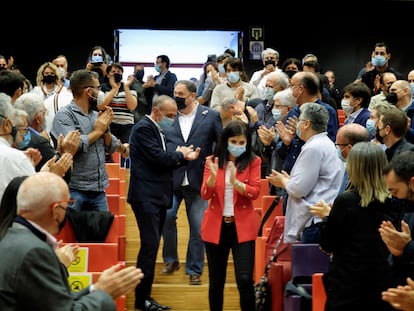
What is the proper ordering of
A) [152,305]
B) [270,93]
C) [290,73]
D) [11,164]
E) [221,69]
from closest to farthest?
[11,164] → [152,305] → [270,93] → [290,73] → [221,69]

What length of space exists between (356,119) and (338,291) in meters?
3.09

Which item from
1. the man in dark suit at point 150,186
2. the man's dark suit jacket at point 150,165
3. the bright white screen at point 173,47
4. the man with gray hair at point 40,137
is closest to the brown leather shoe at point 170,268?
the man in dark suit at point 150,186

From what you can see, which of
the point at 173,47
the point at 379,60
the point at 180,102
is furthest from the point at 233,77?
the point at 173,47

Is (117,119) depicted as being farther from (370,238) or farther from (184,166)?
(370,238)

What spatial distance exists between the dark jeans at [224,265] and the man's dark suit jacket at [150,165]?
2.48 feet

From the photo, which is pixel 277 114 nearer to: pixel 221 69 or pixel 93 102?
pixel 93 102

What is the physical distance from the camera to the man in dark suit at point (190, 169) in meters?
6.25

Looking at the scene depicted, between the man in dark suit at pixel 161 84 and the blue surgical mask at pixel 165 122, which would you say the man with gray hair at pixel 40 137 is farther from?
the man in dark suit at pixel 161 84

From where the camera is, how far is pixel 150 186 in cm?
582

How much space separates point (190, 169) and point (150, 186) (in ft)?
1.97

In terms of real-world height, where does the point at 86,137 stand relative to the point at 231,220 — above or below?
above

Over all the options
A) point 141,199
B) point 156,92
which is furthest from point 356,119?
point 156,92

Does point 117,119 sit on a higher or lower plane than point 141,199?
higher

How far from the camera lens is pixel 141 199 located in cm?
579
